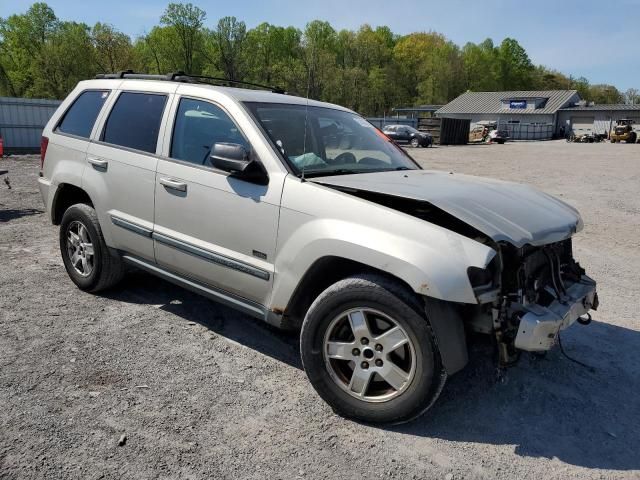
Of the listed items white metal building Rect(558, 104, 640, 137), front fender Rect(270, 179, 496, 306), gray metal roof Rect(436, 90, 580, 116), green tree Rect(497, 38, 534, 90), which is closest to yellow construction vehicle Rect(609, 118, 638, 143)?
white metal building Rect(558, 104, 640, 137)

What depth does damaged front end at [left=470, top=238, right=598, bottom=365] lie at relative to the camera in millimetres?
2789

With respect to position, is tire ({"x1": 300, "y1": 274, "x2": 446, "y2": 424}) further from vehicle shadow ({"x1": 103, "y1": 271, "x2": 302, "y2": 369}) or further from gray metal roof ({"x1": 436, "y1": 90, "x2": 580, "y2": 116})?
gray metal roof ({"x1": 436, "y1": 90, "x2": 580, "y2": 116})

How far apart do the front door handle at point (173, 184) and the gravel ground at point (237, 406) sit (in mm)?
1172

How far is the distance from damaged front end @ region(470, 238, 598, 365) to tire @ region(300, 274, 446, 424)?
14.3 inches

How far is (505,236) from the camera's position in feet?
→ 9.16

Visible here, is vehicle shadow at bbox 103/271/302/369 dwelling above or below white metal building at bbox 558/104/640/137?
below

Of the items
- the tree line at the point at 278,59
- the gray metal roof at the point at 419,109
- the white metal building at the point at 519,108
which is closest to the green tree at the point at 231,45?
the tree line at the point at 278,59

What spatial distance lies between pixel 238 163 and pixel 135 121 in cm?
150

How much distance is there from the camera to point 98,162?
4445 millimetres

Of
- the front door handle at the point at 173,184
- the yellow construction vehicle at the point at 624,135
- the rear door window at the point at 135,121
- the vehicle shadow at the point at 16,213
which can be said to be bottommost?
the vehicle shadow at the point at 16,213

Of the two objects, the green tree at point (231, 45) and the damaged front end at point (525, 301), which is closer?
the damaged front end at point (525, 301)

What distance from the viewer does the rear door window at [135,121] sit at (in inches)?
164

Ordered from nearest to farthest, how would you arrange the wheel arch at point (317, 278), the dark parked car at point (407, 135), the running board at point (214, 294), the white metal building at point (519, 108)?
the wheel arch at point (317, 278) → the running board at point (214, 294) → the dark parked car at point (407, 135) → the white metal building at point (519, 108)

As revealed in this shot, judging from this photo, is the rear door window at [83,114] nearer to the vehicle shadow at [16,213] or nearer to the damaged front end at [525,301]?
the damaged front end at [525,301]
